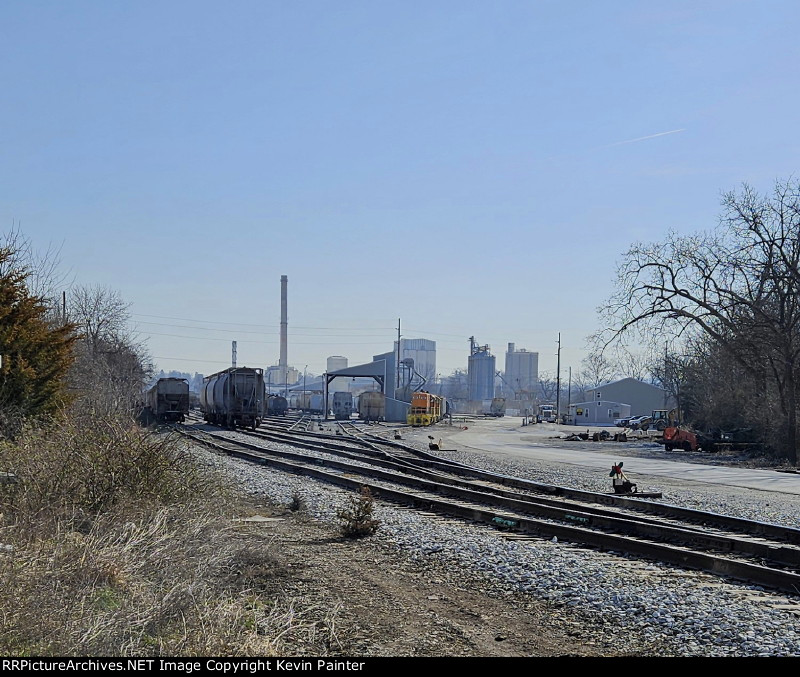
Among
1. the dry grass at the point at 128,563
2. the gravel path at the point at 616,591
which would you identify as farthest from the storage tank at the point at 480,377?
the dry grass at the point at 128,563

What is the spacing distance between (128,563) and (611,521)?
7753mm

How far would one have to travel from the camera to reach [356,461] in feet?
85.9

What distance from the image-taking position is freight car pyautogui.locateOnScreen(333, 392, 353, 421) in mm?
82912

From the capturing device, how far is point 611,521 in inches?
500

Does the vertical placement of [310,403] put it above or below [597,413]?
above

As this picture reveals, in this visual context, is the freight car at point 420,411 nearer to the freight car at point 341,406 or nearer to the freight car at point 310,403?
the freight car at point 341,406

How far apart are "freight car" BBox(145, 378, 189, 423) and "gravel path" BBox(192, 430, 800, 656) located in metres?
38.7

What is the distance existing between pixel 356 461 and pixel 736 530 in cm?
1497

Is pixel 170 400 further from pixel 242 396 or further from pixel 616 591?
pixel 616 591

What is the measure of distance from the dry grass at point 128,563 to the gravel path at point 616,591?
218cm

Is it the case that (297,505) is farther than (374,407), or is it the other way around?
(374,407)

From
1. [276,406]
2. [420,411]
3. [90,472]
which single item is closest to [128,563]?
[90,472]

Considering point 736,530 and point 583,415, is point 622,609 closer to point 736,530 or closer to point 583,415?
point 736,530
